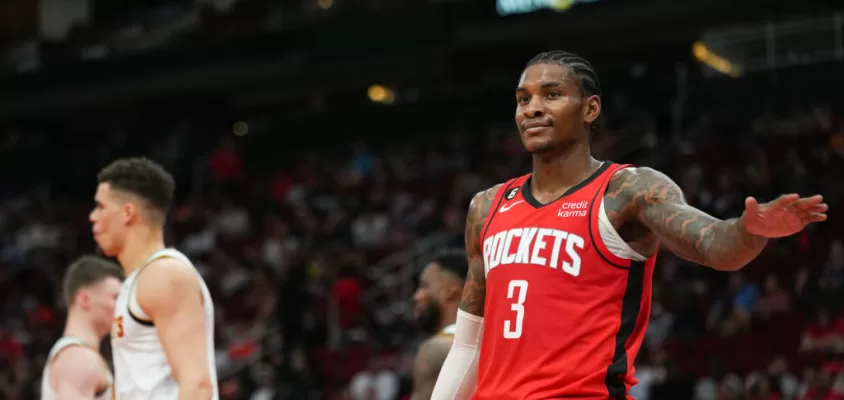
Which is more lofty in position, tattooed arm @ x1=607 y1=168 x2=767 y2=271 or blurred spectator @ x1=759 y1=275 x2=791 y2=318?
tattooed arm @ x1=607 y1=168 x2=767 y2=271

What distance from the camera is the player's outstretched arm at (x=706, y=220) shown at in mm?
2939

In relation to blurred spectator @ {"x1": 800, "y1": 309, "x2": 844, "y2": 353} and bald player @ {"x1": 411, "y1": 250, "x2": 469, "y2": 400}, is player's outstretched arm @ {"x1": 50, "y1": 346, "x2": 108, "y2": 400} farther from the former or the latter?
blurred spectator @ {"x1": 800, "y1": 309, "x2": 844, "y2": 353}

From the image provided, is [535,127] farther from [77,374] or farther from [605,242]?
[77,374]

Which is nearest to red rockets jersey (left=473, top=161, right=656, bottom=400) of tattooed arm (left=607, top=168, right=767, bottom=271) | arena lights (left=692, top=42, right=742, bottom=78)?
tattooed arm (left=607, top=168, right=767, bottom=271)

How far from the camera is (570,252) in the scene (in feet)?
11.7

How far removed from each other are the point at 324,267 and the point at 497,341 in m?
12.7

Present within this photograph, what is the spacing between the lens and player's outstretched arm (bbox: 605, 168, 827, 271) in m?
2.94

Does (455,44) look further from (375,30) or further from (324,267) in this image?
(324,267)

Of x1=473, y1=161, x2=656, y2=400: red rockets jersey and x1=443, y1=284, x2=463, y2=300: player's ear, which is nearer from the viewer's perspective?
x1=473, y1=161, x2=656, y2=400: red rockets jersey

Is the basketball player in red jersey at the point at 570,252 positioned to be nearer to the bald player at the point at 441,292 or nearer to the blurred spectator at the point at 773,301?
the bald player at the point at 441,292

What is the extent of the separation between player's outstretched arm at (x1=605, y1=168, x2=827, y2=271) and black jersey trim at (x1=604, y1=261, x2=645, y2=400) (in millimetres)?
167

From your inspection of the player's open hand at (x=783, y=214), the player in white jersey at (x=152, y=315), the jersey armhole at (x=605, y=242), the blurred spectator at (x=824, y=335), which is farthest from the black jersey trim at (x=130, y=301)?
the blurred spectator at (x=824, y=335)

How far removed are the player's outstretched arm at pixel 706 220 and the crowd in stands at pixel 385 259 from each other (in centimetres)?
779

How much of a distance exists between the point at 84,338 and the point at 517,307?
3.19 metres
